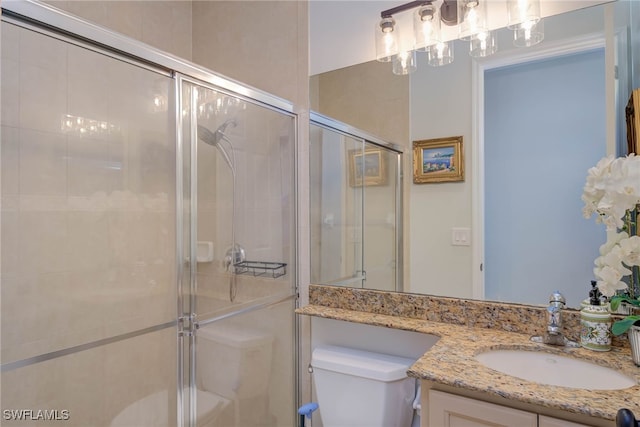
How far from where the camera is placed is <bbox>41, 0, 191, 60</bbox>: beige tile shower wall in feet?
5.77

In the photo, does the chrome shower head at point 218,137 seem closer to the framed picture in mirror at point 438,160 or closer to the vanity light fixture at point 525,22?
the framed picture in mirror at point 438,160

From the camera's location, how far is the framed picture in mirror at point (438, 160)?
1.51m

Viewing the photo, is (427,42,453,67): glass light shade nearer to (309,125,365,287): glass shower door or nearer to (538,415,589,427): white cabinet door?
(309,125,365,287): glass shower door

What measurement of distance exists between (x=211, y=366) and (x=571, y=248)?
149 centimetres

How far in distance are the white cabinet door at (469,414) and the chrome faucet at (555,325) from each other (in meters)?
0.37

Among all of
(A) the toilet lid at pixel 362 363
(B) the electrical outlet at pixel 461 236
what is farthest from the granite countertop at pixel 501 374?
(B) the electrical outlet at pixel 461 236

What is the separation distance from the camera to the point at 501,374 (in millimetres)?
973

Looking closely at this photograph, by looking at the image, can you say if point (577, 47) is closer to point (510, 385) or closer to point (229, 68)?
point (510, 385)

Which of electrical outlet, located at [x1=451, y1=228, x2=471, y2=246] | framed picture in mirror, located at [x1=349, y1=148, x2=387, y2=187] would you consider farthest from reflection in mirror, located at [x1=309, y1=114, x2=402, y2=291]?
electrical outlet, located at [x1=451, y1=228, x2=471, y2=246]

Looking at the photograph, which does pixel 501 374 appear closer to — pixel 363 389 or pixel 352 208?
pixel 363 389

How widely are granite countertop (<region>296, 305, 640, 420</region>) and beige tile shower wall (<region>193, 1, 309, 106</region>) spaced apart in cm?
131

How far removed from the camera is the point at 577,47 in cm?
129

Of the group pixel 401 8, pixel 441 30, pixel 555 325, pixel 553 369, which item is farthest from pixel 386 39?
pixel 553 369

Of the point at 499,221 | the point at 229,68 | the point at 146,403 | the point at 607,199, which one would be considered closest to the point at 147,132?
the point at 229,68
